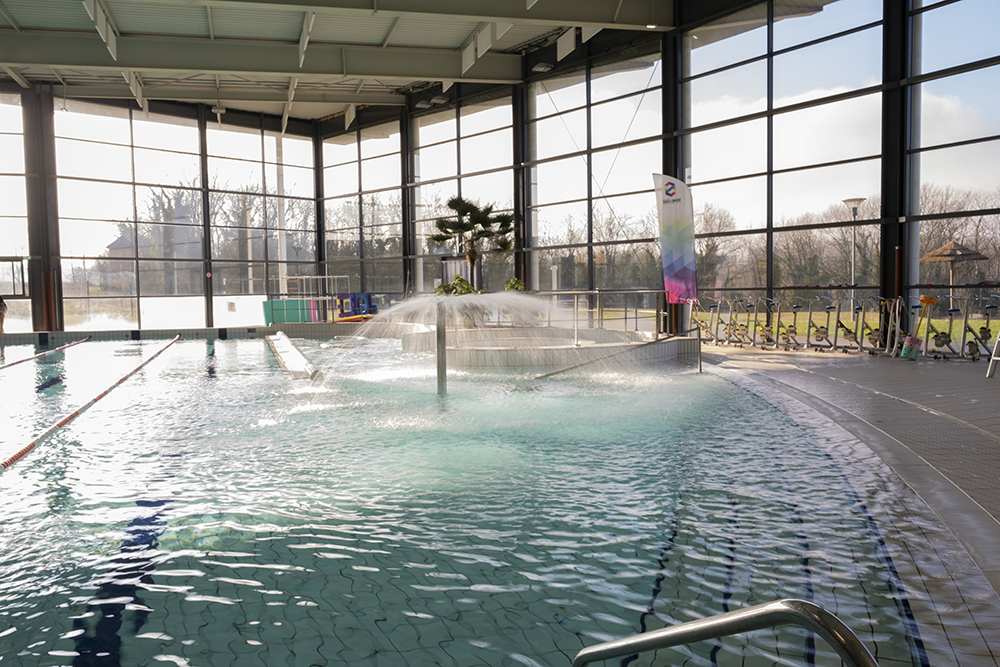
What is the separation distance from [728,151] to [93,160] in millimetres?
15074

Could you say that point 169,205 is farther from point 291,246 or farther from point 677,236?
point 677,236

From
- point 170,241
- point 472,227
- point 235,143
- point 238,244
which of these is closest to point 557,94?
point 472,227

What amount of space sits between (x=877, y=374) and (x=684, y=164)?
260 inches

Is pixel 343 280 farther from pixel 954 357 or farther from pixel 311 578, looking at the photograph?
pixel 311 578

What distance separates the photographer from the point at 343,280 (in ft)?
67.2

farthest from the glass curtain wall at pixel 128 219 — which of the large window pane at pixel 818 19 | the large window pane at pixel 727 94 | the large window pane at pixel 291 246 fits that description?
the large window pane at pixel 818 19

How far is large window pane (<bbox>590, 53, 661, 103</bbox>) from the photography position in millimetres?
13484

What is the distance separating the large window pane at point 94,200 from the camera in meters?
16.5

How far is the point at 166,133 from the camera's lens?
1814 cm

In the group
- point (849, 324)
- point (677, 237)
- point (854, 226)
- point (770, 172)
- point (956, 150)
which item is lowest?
point (849, 324)

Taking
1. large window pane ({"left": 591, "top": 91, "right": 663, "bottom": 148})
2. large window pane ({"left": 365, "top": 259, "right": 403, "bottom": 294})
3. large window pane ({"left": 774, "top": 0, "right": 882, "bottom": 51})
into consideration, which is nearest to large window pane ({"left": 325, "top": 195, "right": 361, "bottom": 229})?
large window pane ({"left": 365, "top": 259, "right": 403, "bottom": 294})

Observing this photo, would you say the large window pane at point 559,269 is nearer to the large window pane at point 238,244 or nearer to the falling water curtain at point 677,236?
the falling water curtain at point 677,236

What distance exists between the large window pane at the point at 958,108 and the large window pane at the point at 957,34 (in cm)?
24

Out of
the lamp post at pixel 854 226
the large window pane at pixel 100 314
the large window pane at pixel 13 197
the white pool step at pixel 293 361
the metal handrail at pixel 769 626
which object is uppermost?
the large window pane at pixel 13 197
